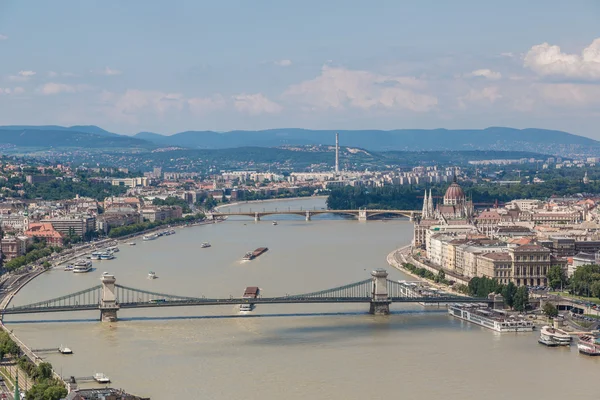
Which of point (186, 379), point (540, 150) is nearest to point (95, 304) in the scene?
point (186, 379)

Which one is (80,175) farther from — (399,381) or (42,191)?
(399,381)

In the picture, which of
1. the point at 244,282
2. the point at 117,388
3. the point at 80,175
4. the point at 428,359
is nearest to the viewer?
the point at 117,388

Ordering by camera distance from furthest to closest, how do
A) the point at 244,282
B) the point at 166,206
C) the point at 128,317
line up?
the point at 166,206
the point at 244,282
the point at 128,317

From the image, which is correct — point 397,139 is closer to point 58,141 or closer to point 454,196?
point 58,141

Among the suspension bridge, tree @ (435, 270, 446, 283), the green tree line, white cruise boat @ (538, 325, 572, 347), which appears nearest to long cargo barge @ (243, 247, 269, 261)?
tree @ (435, 270, 446, 283)

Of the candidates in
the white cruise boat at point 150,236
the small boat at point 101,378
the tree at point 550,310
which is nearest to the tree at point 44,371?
the small boat at point 101,378

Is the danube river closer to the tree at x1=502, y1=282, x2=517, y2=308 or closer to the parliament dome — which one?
the tree at x1=502, y1=282, x2=517, y2=308
